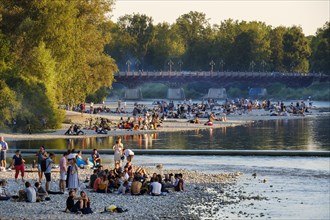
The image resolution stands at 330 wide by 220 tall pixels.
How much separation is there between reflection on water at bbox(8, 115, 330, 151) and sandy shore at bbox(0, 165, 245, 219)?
66.4 feet

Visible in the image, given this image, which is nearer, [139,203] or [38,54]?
[139,203]

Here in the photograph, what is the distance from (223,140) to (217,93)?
11882 centimetres

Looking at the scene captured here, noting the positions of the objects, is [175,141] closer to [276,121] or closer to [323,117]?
[276,121]

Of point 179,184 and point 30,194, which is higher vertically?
point 30,194

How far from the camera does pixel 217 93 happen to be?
18975 centimetres

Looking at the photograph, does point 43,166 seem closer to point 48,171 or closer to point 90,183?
point 48,171

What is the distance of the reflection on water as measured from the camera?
6306cm

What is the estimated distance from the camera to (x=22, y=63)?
72.6 m

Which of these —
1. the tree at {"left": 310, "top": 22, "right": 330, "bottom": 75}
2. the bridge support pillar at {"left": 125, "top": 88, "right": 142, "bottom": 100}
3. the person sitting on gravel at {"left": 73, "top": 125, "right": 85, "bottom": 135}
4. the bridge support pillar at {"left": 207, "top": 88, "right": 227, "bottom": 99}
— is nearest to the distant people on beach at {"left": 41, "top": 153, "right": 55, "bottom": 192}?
the person sitting on gravel at {"left": 73, "top": 125, "right": 85, "bottom": 135}

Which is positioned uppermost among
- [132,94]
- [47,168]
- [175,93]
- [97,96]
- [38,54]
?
[38,54]

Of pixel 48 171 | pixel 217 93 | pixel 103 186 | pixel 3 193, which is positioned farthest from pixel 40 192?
pixel 217 93

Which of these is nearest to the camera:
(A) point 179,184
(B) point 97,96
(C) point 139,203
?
(C) point 139,203

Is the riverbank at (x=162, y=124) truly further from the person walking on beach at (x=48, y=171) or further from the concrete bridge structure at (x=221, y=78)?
the concrete bridge structure at (x=221, y=78)

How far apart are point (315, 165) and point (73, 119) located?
3994 cm
